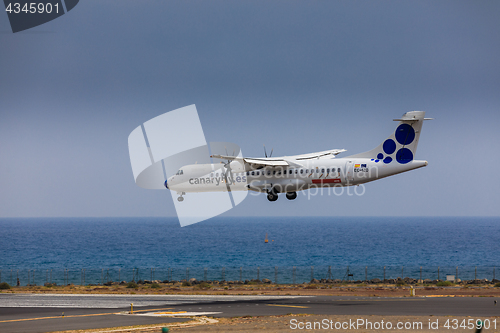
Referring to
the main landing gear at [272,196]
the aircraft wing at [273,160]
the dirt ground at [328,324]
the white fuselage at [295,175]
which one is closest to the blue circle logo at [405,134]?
the white fuselage at [295,175]

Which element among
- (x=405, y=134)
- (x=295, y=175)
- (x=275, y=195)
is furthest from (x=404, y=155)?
(x=275, y=195)

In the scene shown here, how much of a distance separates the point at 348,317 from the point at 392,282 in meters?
39.7

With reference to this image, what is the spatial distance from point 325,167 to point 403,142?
23.6 feet

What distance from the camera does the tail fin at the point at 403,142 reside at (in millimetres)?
42438

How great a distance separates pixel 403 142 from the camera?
42656 millimetres

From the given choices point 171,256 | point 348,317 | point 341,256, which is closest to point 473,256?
point 341,256

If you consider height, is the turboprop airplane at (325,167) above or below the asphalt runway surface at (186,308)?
above

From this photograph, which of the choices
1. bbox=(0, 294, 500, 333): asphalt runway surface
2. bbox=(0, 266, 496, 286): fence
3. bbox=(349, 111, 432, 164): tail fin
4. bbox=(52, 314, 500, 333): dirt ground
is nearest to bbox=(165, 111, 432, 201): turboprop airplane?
bbox=(349, 111, 432, 164): tail fin

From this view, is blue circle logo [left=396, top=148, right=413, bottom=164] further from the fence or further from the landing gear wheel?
the fence

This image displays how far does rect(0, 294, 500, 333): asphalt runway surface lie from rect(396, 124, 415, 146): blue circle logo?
1366 centimetres

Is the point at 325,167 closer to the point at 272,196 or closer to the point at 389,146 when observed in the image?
the point at 272,196

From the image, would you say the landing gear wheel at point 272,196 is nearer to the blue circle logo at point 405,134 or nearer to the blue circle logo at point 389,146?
the blue circle logo at point 389,146

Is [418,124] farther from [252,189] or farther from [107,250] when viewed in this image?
[107,250]

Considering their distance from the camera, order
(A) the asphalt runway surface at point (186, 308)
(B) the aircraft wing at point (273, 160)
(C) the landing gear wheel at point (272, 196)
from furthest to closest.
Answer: (C) the landing gear wheel at point (272, 196) < (B) the aircraft wing at point (273, 160) < (A) the asphalt runway surface at point (186, 308)
